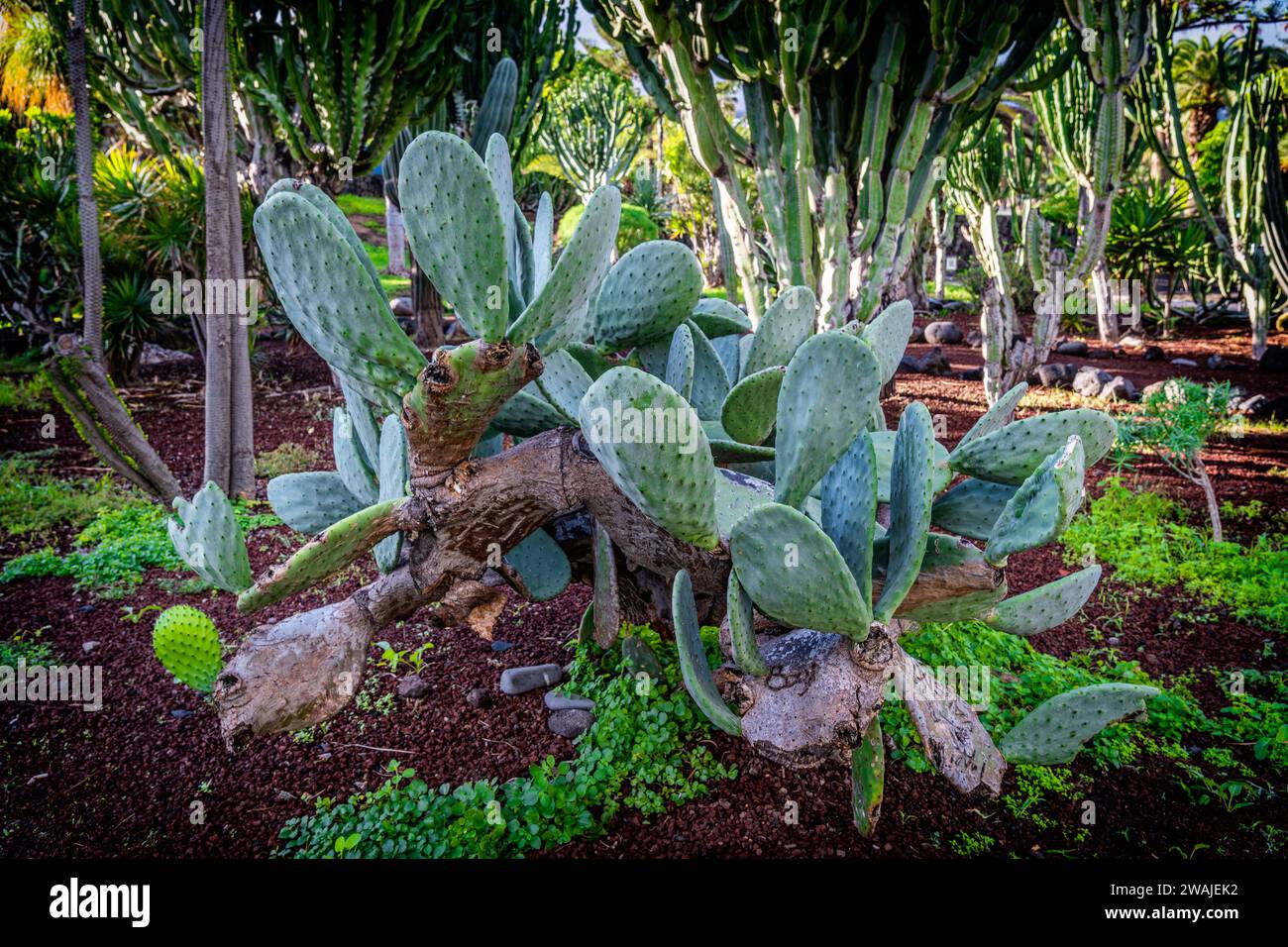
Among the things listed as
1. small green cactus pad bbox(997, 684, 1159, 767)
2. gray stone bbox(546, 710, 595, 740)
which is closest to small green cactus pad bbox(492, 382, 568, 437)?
gray stone bbox(546, 710, 595, 740)

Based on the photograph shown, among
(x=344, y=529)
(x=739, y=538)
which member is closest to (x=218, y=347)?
(x=344, y=529)

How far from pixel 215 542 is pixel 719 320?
144cm

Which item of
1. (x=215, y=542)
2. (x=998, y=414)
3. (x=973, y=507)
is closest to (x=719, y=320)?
(x=998, y=414)

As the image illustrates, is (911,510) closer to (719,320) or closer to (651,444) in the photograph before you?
(651,444)

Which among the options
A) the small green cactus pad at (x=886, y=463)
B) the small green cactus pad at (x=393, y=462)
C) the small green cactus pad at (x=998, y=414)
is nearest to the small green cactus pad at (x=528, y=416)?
the small green cactus pad at (x=393, y=462)

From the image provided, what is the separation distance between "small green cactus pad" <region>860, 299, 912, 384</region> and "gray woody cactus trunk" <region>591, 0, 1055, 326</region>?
315 centimetres

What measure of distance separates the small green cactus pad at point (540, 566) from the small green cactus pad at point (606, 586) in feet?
0.49

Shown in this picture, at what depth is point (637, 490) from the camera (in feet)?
4.53

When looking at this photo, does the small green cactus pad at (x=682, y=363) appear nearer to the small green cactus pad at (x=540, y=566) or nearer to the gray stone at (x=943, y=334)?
the small green cactus pad at (x=540, y=566)

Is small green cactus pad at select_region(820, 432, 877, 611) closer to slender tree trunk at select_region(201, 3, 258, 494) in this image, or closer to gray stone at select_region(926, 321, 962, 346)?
slender tree trunk at select_region(201, 3, 258, 494)

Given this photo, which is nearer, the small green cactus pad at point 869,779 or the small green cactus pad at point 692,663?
the small green cactus pad at point 692,663

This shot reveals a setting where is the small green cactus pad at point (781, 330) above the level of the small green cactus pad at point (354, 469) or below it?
above

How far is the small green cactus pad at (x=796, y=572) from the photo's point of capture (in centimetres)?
139

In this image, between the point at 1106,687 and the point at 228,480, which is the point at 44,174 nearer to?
the point at 228,480
